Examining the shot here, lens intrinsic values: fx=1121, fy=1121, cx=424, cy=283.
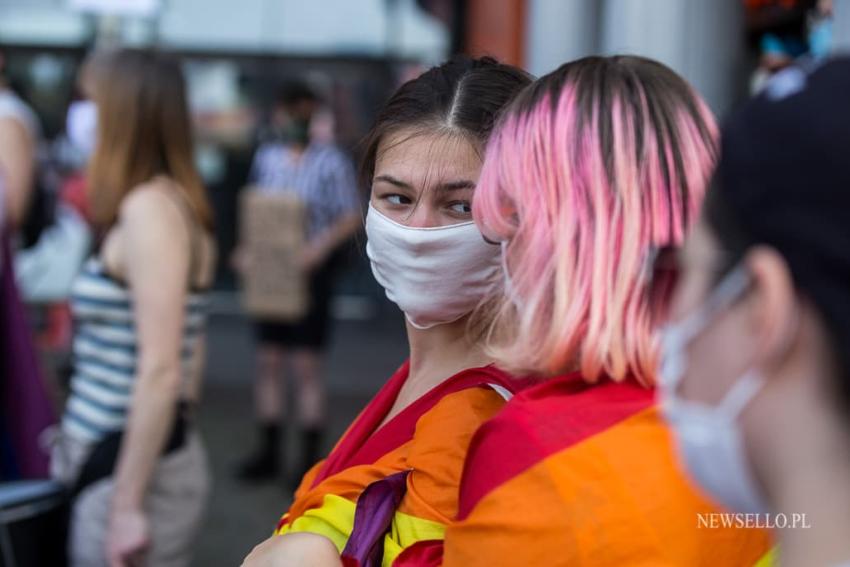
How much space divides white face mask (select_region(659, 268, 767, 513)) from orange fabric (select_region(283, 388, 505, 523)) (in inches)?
17.8

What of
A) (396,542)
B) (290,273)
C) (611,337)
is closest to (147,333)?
(396,542)

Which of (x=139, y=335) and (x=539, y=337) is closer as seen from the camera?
(x=539, y=337)

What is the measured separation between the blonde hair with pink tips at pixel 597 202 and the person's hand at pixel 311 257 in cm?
420

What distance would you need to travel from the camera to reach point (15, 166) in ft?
11.5

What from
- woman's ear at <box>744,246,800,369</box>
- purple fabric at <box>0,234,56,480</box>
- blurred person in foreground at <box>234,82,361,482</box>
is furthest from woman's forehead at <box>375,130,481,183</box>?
blurred person in foreground at <box>234,82,361,482</box>

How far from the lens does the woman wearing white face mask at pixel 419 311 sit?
56.6 inches

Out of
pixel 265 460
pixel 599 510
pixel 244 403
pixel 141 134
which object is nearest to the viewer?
pixel 599 510

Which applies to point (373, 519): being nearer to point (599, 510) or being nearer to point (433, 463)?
point (433, 463)

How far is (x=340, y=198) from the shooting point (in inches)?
228

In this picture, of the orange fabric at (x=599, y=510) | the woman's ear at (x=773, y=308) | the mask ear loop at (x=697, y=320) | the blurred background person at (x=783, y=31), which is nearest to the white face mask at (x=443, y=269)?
the orange fabric at (x=599, y=510)

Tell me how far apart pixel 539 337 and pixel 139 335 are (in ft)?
5.28

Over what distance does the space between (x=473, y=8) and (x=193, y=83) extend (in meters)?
3.05

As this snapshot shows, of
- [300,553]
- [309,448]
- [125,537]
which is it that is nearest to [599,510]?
[300,553]

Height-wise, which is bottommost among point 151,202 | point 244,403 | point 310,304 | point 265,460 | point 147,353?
point 244,403
